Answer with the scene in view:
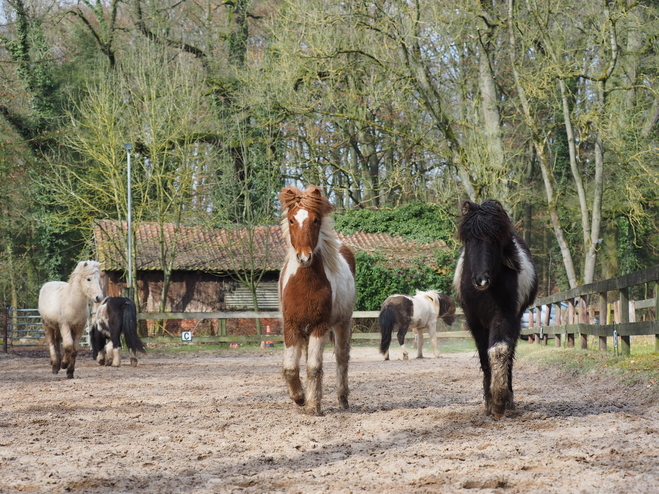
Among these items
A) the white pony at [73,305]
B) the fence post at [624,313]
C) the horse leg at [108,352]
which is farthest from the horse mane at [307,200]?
the horse leg at [108,352]

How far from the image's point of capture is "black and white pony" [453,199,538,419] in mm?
6887

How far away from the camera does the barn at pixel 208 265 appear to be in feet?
105

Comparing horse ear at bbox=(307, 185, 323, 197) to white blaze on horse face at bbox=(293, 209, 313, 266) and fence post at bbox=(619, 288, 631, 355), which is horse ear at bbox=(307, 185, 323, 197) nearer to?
white blaze on horse face at bbox=(293, 209, 313, 266)

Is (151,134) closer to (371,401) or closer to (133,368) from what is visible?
(133,368)

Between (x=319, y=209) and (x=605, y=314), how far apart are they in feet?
21.5

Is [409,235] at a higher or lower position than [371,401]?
higher

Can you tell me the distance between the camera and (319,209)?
25.4ft

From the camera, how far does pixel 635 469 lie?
15.0ft

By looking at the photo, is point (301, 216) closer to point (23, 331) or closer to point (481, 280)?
point (481, 280)

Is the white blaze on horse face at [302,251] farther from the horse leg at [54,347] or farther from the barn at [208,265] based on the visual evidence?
the barn at [208,265]

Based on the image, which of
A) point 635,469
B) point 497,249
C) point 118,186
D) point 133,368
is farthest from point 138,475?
point 118,186

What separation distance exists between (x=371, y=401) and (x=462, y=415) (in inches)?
77.7

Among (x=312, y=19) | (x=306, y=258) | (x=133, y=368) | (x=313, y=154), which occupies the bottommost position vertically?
(x=133, y=368)

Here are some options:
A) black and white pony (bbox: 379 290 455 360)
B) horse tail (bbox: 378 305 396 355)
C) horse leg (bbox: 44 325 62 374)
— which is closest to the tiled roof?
black and white pony (bbox: 379 290 455 360)
